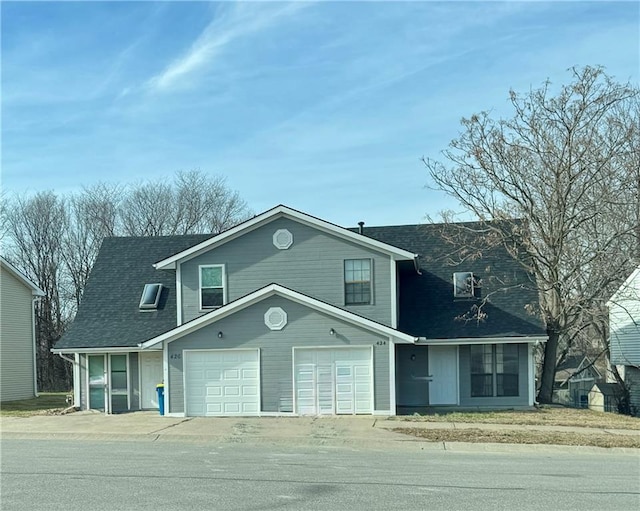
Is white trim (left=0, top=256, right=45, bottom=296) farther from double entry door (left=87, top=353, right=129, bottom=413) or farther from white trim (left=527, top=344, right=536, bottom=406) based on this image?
white trim (left=527, top=344, right=536, bottom=406)

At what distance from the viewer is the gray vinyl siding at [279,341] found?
78.5 feet

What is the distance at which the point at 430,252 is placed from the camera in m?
29.6

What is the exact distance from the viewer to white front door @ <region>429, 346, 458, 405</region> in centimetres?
2681

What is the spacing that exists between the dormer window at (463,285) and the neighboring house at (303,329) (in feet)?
0.13

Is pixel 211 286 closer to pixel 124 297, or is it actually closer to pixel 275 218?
pixel 275 218

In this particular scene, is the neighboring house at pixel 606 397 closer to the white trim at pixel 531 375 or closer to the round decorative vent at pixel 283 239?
the white trim at pixel 531 375

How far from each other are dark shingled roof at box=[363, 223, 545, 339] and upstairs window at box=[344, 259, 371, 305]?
227cm

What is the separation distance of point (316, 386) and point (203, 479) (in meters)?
12.4

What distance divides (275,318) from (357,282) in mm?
3158

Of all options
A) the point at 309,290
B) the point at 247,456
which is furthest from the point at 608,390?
the point at 247,456

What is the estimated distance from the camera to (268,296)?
950 inches

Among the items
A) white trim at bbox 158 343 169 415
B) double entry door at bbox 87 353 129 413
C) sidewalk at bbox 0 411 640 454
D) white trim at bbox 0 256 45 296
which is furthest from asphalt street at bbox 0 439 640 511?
white trim at bbox 0 256 45 296

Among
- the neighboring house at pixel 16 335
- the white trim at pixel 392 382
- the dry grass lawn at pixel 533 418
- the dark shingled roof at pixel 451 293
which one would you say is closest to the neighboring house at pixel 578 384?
the dark shingled roof at pixel 451 293

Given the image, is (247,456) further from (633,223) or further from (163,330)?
(633,223)
